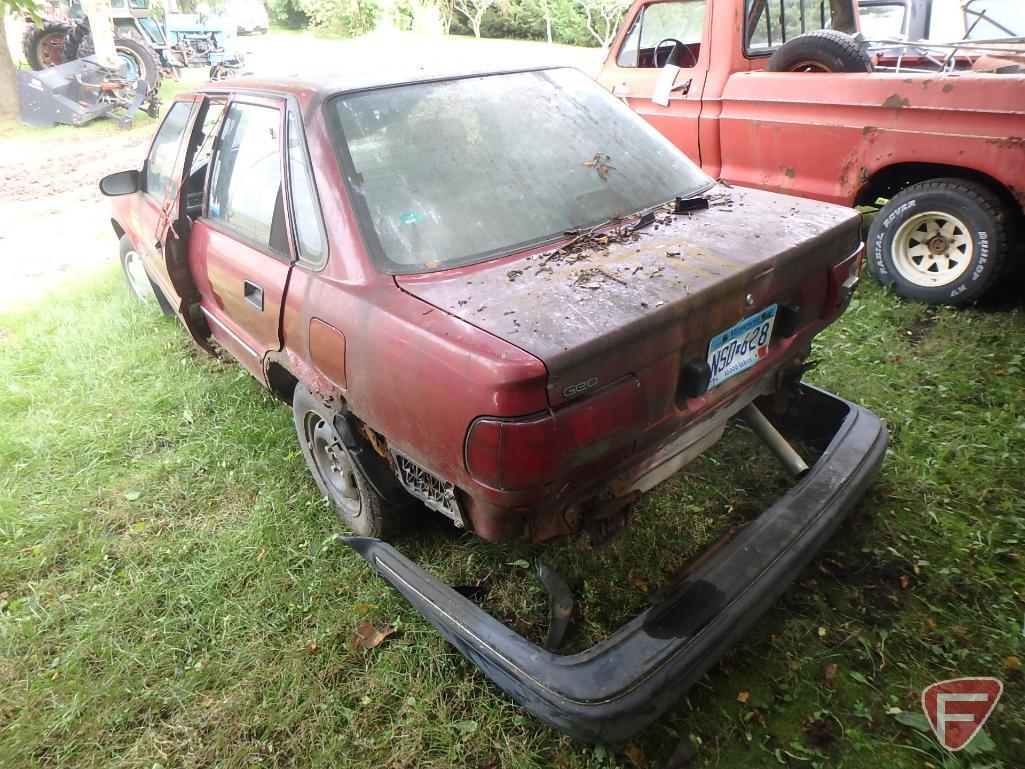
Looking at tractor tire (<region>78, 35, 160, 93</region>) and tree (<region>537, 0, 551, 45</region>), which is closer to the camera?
tractor tire (<region>78, 35, 160, 93</region>)

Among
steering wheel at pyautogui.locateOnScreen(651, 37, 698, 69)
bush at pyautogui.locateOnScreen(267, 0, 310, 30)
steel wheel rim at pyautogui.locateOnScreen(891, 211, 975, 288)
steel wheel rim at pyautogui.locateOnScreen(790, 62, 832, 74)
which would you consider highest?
bush at pyautogui.locateOnScreen(267, 0, 310, 30)

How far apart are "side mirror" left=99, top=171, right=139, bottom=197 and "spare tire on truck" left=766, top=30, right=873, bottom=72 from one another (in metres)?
4.07

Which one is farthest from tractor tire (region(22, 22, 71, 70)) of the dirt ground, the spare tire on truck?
the spare tire on truck

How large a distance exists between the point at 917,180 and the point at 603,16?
21877 millimetres

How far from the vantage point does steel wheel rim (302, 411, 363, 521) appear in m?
2.60

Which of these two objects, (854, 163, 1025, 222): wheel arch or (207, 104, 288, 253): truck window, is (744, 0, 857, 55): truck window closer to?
(854, 163, 1025, 222): wheel arch

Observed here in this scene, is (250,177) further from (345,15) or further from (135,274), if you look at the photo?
(345,15)

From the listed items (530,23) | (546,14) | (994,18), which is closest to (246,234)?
(994,18)

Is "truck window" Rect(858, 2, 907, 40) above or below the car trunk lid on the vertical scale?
above

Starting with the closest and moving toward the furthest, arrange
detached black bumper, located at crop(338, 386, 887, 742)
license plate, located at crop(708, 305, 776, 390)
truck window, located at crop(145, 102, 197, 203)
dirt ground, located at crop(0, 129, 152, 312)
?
detached black bumper, located at crop(338, 386, 887, 742) < license plate, located at crop(708, 305, 776, 390) < truck window, located at crop(145, 102, 197, 203) < dirt ground, located at crop(0, 129, 152, 312)

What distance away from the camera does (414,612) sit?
7.97 ft

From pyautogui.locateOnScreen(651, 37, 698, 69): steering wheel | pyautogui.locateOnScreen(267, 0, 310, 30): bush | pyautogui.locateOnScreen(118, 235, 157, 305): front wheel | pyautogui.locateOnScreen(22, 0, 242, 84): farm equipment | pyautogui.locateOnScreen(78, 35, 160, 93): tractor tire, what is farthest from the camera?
pyautogui.locateOnScreen(267, 0, 310, 30): bush

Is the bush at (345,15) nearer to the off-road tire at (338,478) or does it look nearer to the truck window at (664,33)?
the truck window at (664,33)

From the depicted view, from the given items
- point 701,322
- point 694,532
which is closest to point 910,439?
point 694,532
